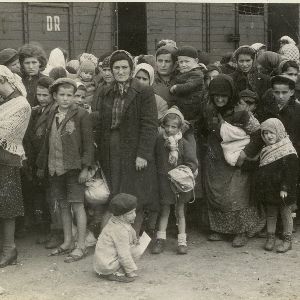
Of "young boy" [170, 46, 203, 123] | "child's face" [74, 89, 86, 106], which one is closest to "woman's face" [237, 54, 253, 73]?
"young boy" [170, 46, 203, 123]

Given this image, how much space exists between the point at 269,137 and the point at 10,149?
6.96ft

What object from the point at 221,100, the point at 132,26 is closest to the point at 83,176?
the point at 221,100

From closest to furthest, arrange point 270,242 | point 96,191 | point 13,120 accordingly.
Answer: point 13,120
point 96,191
point 270,242

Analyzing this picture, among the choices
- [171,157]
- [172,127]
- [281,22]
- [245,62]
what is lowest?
[171,157]

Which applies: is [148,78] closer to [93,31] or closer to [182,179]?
[182,179]

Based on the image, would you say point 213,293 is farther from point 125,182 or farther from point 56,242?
point 56,242

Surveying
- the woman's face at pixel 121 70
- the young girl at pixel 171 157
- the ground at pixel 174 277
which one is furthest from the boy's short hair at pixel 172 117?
the ground at pixel 174 277

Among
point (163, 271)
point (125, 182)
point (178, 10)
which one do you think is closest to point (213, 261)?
point (163, 271)

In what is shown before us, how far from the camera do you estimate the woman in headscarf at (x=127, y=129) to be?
14.5ft

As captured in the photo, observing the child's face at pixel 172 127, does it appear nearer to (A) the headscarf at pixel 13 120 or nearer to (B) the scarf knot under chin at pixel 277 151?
(B) the scarf knot under chin at pixel 277 151

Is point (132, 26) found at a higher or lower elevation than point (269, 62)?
higher

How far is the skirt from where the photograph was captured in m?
4.25

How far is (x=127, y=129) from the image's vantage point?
443cm

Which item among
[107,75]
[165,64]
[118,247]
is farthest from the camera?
[107,75]
